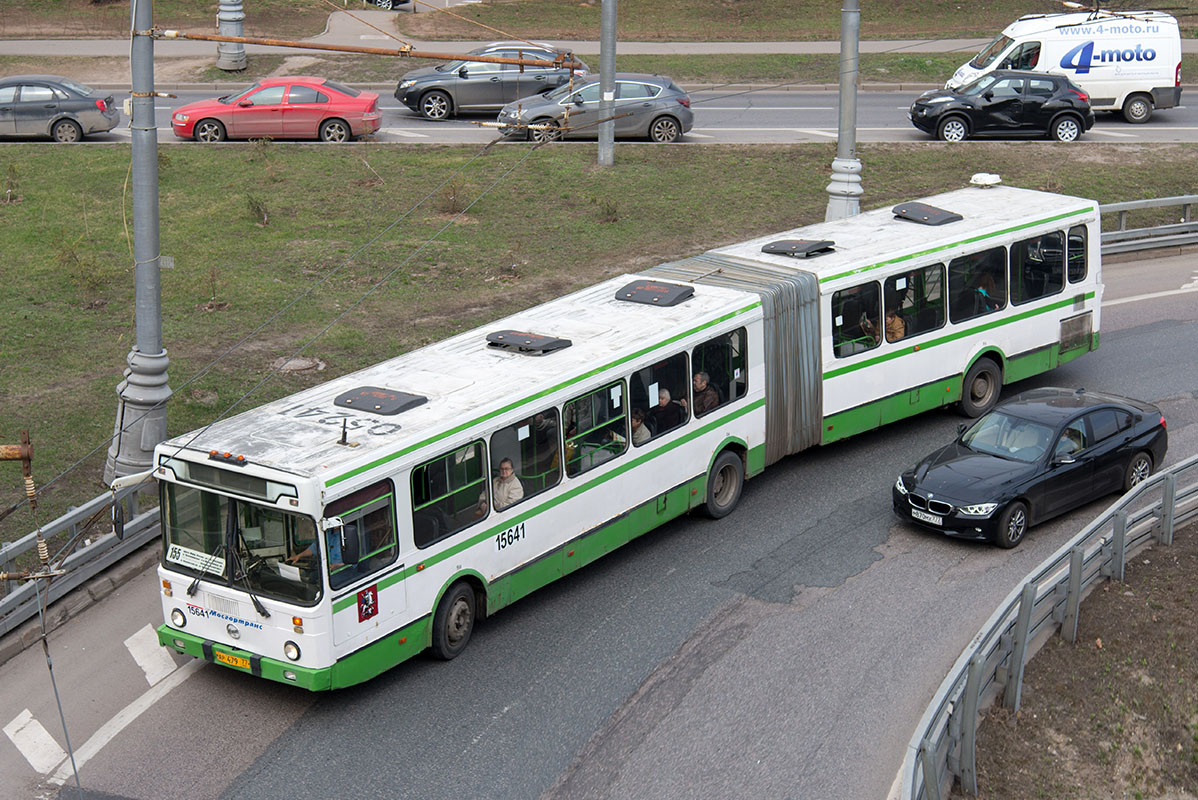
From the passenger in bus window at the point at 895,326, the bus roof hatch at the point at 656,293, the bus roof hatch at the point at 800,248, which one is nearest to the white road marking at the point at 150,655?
the bus roof hatch at the point at 656,293

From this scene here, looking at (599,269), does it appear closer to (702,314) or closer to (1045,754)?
(702,314)

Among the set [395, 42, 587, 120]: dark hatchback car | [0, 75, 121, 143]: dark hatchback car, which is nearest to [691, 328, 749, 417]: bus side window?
[395, 42, 587, 120]: dark hatchback car

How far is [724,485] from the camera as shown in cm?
1653

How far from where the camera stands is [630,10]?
161 feet

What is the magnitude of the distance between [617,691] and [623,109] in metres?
21.0

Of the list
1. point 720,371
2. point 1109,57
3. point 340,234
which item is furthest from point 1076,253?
point 1109,57

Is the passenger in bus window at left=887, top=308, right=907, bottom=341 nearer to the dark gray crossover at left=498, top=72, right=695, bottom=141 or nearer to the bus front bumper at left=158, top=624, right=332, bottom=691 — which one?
the bus front bumper at left=158, top=624, right=332, bottom=691

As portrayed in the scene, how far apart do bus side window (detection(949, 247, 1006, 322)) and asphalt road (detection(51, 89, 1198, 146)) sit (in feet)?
44.8

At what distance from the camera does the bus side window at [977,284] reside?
18.6m

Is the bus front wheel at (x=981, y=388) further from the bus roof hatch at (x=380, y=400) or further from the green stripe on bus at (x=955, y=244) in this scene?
the bus roof hatch at (x=380, y=400)

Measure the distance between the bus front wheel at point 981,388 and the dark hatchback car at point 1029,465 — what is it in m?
2.14

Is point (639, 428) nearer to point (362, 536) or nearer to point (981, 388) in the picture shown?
point (362, 536)

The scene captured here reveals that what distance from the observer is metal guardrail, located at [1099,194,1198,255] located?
2591 cm

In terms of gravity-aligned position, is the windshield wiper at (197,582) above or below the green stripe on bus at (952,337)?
below
